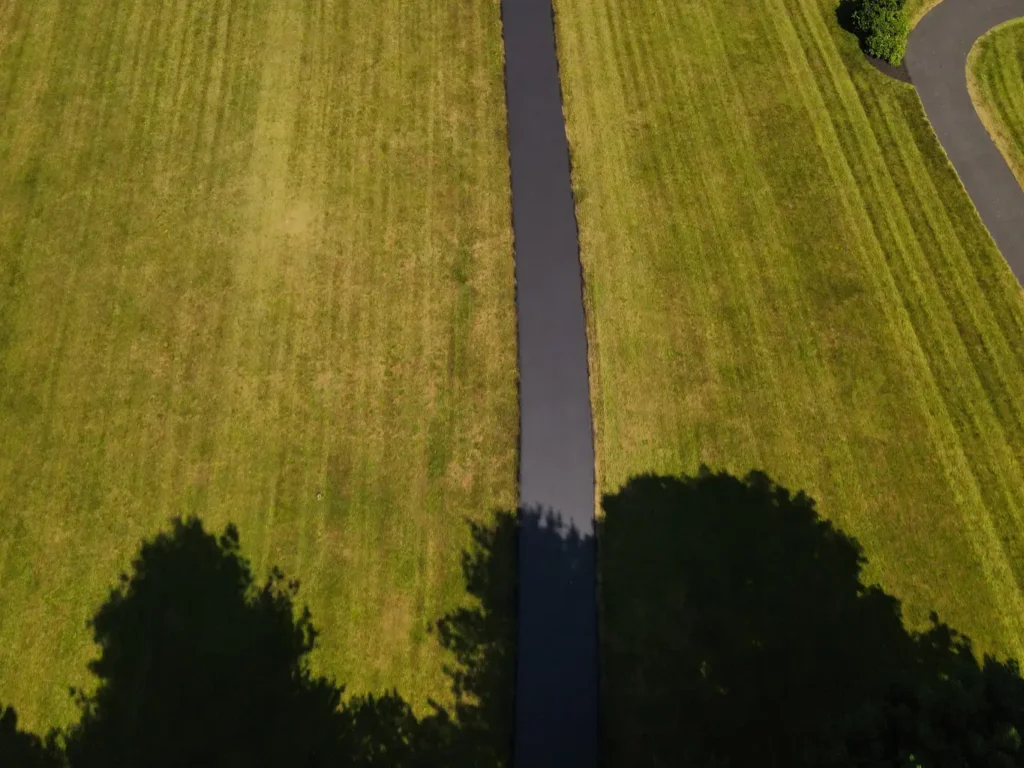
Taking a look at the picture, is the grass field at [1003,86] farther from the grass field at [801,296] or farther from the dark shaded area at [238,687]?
the dark shaded area at [238,687]

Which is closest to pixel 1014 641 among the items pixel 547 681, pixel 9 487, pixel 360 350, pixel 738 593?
pixel 738 593

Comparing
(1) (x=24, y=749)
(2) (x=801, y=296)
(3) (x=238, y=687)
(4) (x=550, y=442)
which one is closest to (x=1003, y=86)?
(2) (x=801, y=296)

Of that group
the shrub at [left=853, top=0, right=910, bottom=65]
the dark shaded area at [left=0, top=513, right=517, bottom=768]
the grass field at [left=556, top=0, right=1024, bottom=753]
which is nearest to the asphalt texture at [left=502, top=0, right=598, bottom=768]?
the grass field at [left=556, top=0, right=1024, bottom=753]

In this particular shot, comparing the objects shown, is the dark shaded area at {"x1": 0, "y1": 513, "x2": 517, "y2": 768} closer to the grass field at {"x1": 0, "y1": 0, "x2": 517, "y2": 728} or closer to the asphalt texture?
the grass field at {"x1": 0, "y1": 0, "x2": 517, "y2": 728}

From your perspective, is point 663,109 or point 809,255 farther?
point 663,109

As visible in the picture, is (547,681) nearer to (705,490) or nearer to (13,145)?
(705,490)

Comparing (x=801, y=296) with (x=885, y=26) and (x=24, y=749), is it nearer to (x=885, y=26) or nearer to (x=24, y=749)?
(x=885, y=26)

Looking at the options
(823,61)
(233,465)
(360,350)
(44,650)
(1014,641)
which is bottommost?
(44,650)
